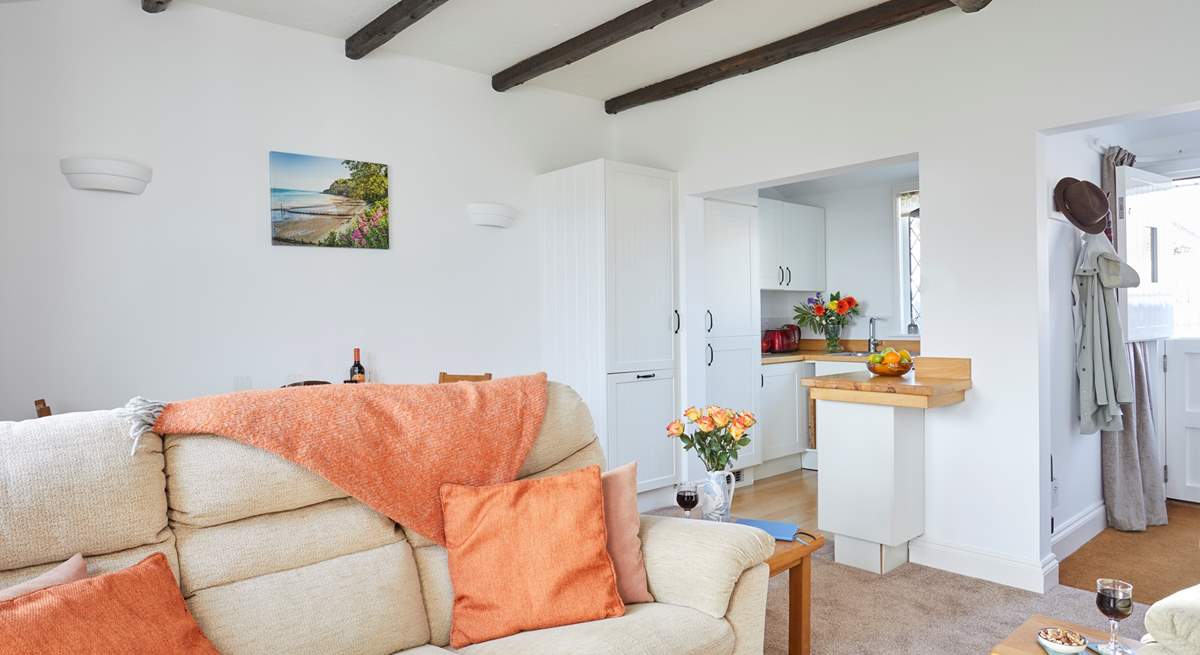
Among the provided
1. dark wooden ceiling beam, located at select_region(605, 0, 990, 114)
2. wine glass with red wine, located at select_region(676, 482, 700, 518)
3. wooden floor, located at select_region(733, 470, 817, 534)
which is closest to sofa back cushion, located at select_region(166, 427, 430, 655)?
wine glass with red wine, located at select_region(676, 482, 700, 518)

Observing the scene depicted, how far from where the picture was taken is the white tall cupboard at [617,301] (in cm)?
439

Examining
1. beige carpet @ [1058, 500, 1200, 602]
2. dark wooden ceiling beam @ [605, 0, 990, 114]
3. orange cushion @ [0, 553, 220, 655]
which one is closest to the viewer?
orange cushion @ [0, 553, 220, 655]

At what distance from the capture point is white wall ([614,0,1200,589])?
2.95m

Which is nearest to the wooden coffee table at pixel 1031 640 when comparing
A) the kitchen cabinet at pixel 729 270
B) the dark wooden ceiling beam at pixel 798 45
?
the dark wooden ceiling beam at pixel 798 45

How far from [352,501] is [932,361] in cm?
279

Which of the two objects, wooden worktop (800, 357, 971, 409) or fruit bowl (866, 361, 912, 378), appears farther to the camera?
fruit bowl (866, 361, 912, 378)

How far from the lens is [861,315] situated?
612 cm

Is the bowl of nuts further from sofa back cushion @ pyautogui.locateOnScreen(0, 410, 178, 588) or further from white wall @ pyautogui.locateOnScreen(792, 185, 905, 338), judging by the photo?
white wall @ pyautogui.locateOnScreen(792, 185, 905, 338)

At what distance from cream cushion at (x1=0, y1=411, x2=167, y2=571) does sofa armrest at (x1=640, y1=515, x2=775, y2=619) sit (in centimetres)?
123

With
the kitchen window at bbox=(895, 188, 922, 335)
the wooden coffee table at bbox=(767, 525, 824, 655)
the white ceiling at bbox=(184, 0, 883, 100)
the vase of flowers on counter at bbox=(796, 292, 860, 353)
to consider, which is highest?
the white ceiling at bbox=(184, 0, 883, 100)

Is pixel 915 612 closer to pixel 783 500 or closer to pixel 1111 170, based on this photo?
pixel 783 500

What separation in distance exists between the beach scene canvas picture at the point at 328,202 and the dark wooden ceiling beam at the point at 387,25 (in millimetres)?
599

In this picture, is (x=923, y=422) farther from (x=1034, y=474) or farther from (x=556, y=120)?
(x=556, y=120)

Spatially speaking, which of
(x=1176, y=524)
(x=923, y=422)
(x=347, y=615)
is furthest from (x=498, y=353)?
(x=1176, y=524)
